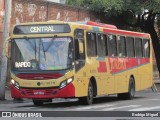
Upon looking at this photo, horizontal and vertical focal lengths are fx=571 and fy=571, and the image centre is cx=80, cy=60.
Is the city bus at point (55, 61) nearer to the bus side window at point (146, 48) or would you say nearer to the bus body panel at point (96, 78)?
the bus body panel at point (96, 78)

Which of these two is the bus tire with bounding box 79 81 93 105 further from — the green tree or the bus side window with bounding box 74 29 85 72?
the green tree

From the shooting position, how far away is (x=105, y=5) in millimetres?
37906

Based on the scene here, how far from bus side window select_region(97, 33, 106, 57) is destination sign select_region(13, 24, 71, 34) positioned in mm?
2499

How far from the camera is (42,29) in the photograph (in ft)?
68.4

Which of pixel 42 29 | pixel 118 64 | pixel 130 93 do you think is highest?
pixel 42 29

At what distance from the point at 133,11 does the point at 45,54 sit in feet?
62.7

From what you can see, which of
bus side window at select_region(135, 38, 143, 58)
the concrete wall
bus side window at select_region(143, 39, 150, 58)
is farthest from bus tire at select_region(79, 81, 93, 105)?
the concrete wall

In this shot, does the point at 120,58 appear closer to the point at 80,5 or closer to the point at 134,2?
the point at 134,2

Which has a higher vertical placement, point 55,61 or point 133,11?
point 133,11

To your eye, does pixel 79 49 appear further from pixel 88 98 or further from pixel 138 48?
pixel 138 48

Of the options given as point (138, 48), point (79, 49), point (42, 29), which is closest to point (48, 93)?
point (79, 49)

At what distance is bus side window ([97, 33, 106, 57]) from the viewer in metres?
22.8

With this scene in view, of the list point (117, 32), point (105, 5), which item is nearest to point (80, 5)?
point (105, 5)

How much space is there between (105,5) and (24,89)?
18.2 m
